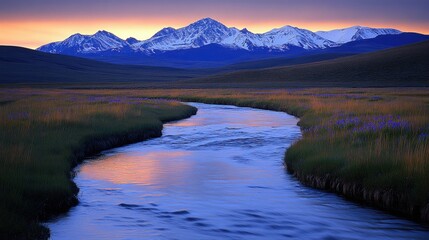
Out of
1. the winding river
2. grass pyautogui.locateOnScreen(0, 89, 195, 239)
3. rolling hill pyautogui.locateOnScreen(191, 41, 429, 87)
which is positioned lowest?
the winding river

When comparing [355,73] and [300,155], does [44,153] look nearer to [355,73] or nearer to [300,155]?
[300,155]

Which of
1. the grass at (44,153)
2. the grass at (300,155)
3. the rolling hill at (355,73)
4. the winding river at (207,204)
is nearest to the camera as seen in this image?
the grass at (44,153)

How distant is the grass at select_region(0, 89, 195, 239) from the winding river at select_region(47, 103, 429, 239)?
1.95 ft

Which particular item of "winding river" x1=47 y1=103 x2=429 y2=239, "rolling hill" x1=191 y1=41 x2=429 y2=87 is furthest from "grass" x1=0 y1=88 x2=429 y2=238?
"rolling hill" x1=191 y1=41 x2=429 y2=87

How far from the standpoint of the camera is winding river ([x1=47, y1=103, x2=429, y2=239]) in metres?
10.5

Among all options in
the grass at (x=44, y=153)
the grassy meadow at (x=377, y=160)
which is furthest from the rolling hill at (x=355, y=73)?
the grassy meadow at (x=377, y=160)

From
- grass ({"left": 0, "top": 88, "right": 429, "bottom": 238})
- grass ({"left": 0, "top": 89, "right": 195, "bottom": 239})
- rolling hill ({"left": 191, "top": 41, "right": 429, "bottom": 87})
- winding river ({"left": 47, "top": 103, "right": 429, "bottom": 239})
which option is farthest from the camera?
rolling hill ({"left": 191, "top": 41, "right": 429, "bottom": 87})

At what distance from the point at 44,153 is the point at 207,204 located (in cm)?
604

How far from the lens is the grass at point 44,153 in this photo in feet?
32.8

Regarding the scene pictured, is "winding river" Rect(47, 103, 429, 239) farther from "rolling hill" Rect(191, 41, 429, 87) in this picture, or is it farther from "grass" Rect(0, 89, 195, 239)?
"rolling hill" Rect(191, 41, 429, 87)

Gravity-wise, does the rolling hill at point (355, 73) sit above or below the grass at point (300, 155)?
above

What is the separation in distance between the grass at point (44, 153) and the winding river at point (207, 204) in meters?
0.59

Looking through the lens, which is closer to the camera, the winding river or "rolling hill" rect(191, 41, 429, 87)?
the winding river

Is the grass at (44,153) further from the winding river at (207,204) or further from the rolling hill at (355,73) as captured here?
the rolling hill at (355,73)
